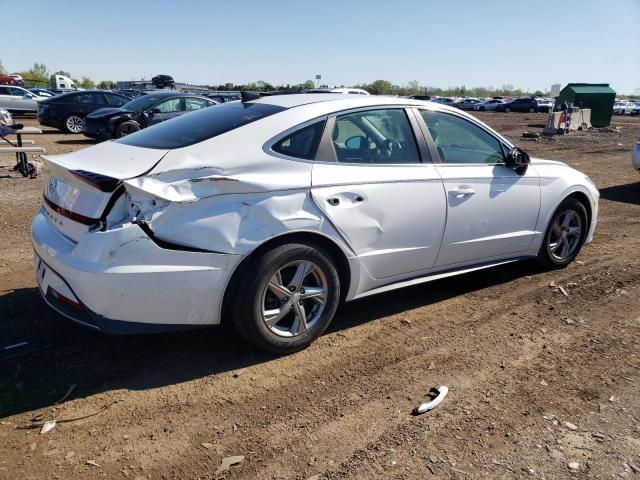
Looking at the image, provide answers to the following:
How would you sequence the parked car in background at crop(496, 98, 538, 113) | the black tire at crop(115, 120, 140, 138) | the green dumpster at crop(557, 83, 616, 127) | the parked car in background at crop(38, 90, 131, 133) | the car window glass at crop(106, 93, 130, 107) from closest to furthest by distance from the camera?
the black tire at crop(115, 120, 140, 138), the parked car in background at crop(38, 90, 131, 133), the car window glass at crop(106, 93, 130, 107), the green dumpster at crop(557, 83, 616, 127), the parked car in background at crop(496, 98, 538, 113)

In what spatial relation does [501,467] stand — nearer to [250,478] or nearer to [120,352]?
[250,478]

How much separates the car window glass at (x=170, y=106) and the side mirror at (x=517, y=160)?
12.7m

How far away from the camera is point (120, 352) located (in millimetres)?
3668

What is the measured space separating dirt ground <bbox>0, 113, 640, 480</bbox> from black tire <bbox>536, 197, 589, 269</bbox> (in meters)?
0.53

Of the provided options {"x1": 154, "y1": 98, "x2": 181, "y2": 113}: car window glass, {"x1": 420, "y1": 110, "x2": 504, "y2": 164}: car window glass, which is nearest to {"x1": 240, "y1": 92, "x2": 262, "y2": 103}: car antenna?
{"x1": 420, "y1": 110, "x2": 504, "y2": 164}: car window glass

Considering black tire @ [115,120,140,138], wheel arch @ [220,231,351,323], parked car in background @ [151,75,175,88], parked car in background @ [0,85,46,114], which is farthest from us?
parked car in background @ [151,75,175,88]

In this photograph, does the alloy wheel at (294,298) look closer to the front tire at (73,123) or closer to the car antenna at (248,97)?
the car antenna at (248,97)

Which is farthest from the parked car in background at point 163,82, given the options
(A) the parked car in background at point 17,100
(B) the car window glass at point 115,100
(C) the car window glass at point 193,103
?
(C) the car window glass at point 193,103

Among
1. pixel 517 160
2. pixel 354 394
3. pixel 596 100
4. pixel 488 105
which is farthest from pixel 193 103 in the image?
pixel 488 105

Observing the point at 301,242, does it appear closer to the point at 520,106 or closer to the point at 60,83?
the point at 520,106

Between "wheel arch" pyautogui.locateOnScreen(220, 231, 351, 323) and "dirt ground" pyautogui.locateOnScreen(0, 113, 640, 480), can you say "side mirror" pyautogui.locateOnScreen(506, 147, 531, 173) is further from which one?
"wheel arch" pyautogui.locateOnScreen(220, 231, 351, 323)

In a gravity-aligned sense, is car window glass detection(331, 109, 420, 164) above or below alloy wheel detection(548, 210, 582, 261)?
above

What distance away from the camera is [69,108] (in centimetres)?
1912

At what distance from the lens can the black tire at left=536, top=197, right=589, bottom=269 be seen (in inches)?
208
